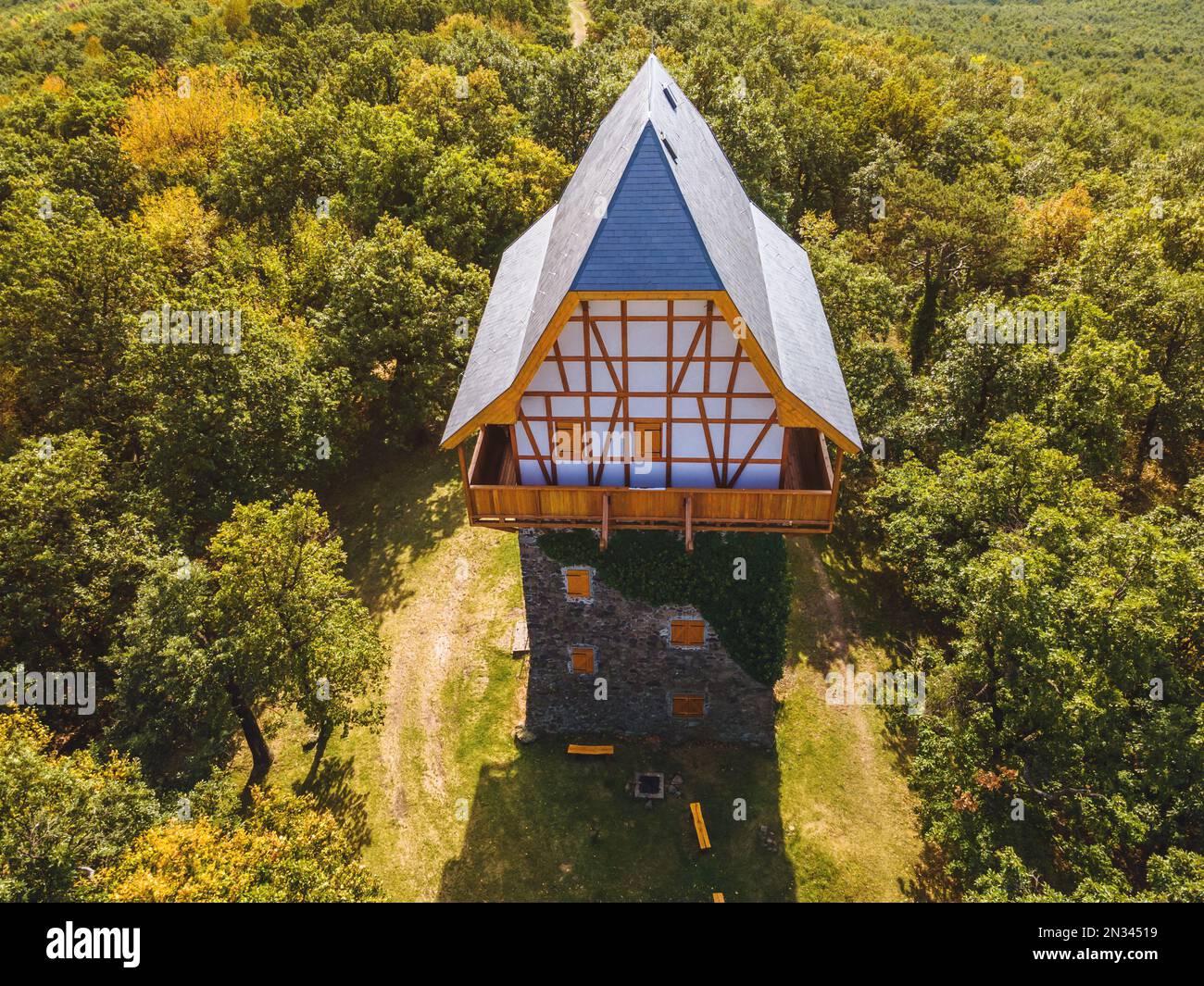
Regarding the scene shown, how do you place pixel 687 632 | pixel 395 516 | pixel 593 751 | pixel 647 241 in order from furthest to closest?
pixel 395 516 → pixel 593 751 → pixel 687 632 → pixel 647 241

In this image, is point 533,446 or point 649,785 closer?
point 533,446

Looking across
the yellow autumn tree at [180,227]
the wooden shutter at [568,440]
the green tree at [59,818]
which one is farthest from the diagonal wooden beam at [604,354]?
the yellow autumn tree at [180,227]

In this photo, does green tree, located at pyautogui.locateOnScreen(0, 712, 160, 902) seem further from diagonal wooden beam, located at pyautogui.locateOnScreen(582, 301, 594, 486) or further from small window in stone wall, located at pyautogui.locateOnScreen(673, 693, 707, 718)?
small window in stone wall, located at pyautogui.locateOnScreen(673, 693, 707, 718)

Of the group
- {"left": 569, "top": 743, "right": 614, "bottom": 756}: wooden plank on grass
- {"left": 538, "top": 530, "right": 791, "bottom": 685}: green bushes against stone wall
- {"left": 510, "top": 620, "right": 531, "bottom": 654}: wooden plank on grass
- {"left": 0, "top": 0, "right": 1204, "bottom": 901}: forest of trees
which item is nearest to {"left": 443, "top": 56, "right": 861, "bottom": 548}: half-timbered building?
{"left": 538, "top": 530, "right": 791, "bottom": 685}: green bushes against stone wall

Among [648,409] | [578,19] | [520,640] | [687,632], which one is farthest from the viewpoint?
[578,19]

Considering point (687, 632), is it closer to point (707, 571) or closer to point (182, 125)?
point (707, 571)

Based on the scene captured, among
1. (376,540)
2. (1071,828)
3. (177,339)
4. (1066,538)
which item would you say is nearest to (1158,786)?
(1071,828)

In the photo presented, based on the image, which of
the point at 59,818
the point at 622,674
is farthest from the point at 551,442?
the point at 59,818
